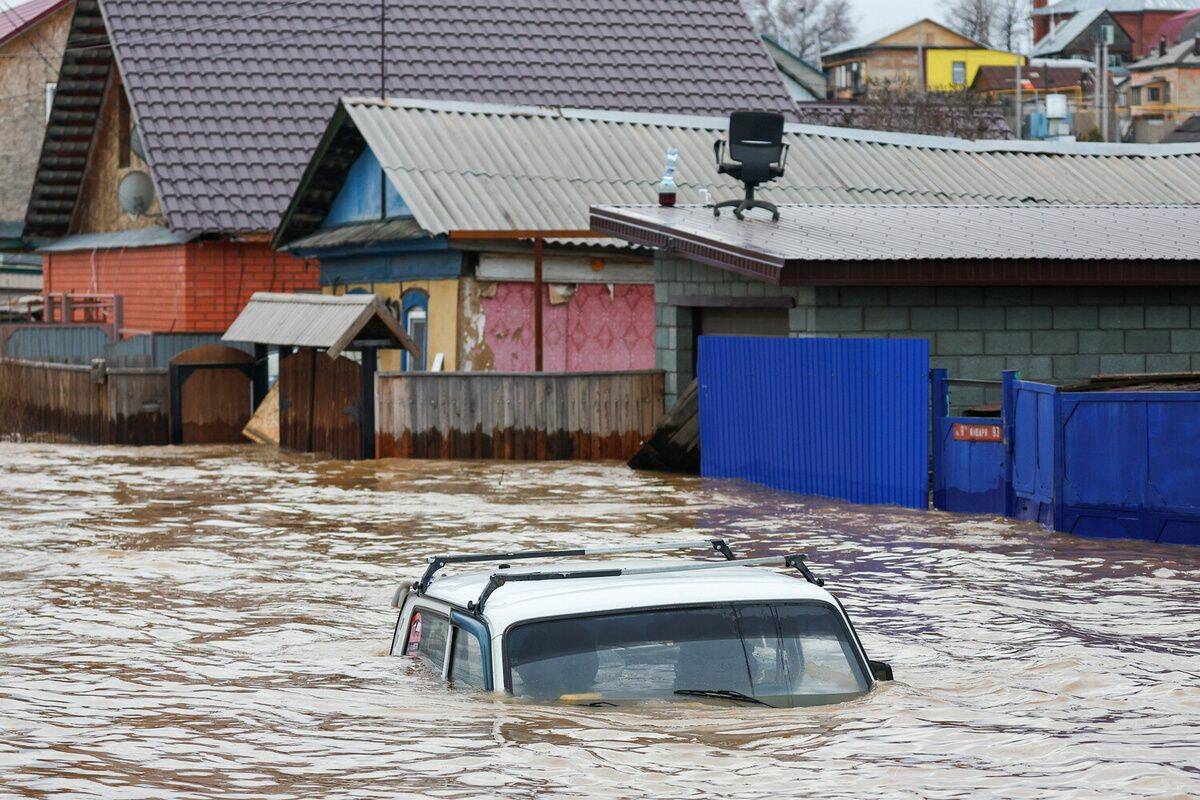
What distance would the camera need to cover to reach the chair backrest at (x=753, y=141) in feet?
69.8

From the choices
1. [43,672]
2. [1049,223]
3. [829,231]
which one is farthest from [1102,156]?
[43,672]

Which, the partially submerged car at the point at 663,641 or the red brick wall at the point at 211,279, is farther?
the red brick wall at the point at 211,279

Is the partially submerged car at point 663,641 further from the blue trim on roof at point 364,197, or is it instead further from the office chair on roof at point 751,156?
the blue trim on roof at point 364,197

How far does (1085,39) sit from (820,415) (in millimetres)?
100494

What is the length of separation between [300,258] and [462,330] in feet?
22.4

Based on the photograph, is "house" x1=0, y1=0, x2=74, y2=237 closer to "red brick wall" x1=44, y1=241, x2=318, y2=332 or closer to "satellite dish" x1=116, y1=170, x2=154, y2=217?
"satellite dish" x1=116, y1=170, x2=154, y2=217

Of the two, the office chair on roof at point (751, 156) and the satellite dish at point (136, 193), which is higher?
the satellite dish at point (136, 193)

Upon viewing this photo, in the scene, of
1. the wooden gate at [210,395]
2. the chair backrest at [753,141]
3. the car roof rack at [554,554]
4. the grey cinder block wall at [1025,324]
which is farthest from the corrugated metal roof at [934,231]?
the car roof rack at [554,554]

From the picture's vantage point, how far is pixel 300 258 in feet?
101

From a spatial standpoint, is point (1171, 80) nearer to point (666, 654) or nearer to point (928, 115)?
point (928, 115)

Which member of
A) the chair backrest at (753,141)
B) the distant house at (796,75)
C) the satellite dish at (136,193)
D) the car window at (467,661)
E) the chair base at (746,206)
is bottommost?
the car window at (467,661)

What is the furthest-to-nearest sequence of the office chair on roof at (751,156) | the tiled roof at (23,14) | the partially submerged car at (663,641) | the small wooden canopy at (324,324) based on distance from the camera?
1. the tiled roof at (23,14)
2. the small wooden canopy at (324,324)
3. the office chair on roof at (751,156)
4. the partially submerged car at (663,641)

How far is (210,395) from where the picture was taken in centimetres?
2531

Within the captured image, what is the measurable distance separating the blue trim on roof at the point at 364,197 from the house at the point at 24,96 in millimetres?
16796
